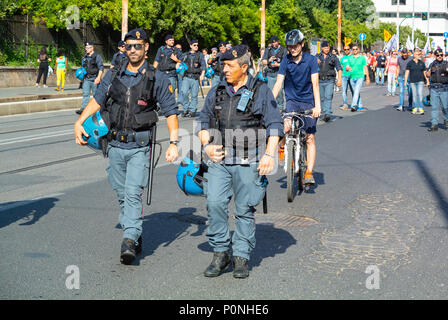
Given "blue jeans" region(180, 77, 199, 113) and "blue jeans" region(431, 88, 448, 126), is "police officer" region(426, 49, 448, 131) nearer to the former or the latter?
"blue jeans" region(431, 88, 448, 126)

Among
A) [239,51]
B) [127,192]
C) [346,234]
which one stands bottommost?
[346,234]

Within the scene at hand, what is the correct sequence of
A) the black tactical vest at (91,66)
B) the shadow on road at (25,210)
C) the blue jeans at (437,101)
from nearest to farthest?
1. the shadow on road at (25,210)
2. the blue jeans at (437,101)
3. the black tactical vest at (91,66)

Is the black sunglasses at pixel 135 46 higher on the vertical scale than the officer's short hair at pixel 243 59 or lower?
higher

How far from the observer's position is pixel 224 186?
494cm

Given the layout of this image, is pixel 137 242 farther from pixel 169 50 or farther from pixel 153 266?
pixel 169 50

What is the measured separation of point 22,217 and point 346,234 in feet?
10.2

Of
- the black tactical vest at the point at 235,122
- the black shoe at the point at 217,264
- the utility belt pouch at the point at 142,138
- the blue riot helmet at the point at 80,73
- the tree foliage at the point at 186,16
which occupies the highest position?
the tree foliage at the point at 186,16

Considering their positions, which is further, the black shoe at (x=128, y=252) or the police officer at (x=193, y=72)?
the police officer at (x=193, y=72)

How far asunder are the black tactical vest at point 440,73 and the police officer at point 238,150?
406 inches

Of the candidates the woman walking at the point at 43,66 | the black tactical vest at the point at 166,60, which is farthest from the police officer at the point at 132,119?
the woman walking at the point at 43,66

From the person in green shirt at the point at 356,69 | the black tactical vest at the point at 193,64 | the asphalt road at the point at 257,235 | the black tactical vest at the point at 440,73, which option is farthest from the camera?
the person in green shirt at the point at 356,69

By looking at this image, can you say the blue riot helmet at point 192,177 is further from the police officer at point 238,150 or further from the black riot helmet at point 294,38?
the black riot helmet at point 294,38

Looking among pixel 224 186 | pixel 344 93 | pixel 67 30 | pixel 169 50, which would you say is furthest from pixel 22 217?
pixel 67 30

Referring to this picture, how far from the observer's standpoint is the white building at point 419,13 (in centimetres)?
12525
